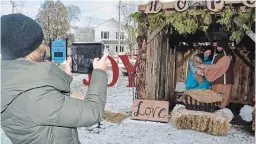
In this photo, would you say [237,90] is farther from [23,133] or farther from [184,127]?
[23,133]

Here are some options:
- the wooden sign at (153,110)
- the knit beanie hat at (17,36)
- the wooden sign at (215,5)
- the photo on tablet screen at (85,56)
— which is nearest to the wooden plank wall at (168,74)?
the wooden sign at (153,110)

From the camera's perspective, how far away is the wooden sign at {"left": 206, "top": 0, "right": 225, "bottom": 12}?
4.73 m

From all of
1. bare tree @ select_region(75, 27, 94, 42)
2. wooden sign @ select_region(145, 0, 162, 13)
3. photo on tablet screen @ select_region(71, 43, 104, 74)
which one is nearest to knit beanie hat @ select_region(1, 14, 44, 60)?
photo on tablet screen @ select_region(71, 43, 104, 74)

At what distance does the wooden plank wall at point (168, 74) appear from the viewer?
240 inches

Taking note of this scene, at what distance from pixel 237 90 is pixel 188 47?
1673 millimetres

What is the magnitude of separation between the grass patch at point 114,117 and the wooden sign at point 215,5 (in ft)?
9.68

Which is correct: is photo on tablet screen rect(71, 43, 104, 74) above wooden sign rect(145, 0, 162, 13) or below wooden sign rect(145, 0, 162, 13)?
below

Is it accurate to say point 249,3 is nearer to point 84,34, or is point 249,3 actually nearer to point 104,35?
point 104,35

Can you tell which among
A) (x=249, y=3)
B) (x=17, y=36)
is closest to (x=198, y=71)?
(x=249, y=3)

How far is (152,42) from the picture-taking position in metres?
6.04

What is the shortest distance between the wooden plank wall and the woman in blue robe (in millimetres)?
482

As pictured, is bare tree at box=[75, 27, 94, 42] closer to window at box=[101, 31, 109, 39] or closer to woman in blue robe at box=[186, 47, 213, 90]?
window at box=[101, 31, 109, 39]

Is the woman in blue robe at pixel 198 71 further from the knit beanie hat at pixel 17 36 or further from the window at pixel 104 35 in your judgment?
the window at pixel 104 35

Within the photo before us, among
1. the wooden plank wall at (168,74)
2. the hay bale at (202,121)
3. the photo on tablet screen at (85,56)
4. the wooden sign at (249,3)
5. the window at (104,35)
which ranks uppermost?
the window at (104,35)
